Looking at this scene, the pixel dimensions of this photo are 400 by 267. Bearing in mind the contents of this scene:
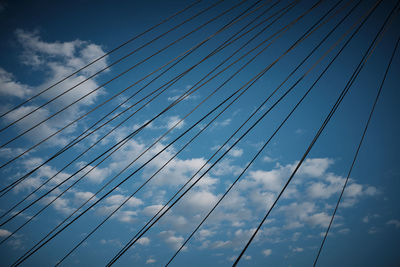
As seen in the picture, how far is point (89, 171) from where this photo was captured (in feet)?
11.7

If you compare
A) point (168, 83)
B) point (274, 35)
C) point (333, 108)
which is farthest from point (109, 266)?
point (274, 35)

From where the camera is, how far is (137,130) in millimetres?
3346

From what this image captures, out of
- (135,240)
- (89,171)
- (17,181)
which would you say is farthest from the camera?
(89,171)

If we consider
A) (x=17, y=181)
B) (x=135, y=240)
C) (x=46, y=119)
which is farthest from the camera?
(x=46, y=119)

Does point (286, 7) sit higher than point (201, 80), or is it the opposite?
point (286, 7)

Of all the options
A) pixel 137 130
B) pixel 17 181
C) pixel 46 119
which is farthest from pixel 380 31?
pixel 17 181

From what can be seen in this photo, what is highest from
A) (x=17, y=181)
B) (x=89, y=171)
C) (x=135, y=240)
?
(x=89, y=171)

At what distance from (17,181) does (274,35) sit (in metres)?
4.58

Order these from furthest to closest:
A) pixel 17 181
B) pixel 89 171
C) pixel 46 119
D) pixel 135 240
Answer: pixel 89 171, pixel 46 119, pixel 17 181, pixel 135 240

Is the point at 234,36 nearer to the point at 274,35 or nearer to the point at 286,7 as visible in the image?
the point at 274,35

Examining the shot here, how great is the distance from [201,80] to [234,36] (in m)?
1.00

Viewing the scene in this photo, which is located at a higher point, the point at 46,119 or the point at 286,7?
the point at 286,7

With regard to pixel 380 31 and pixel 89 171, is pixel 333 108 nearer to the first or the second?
pixel 380 31

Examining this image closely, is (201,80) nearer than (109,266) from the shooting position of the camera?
No
